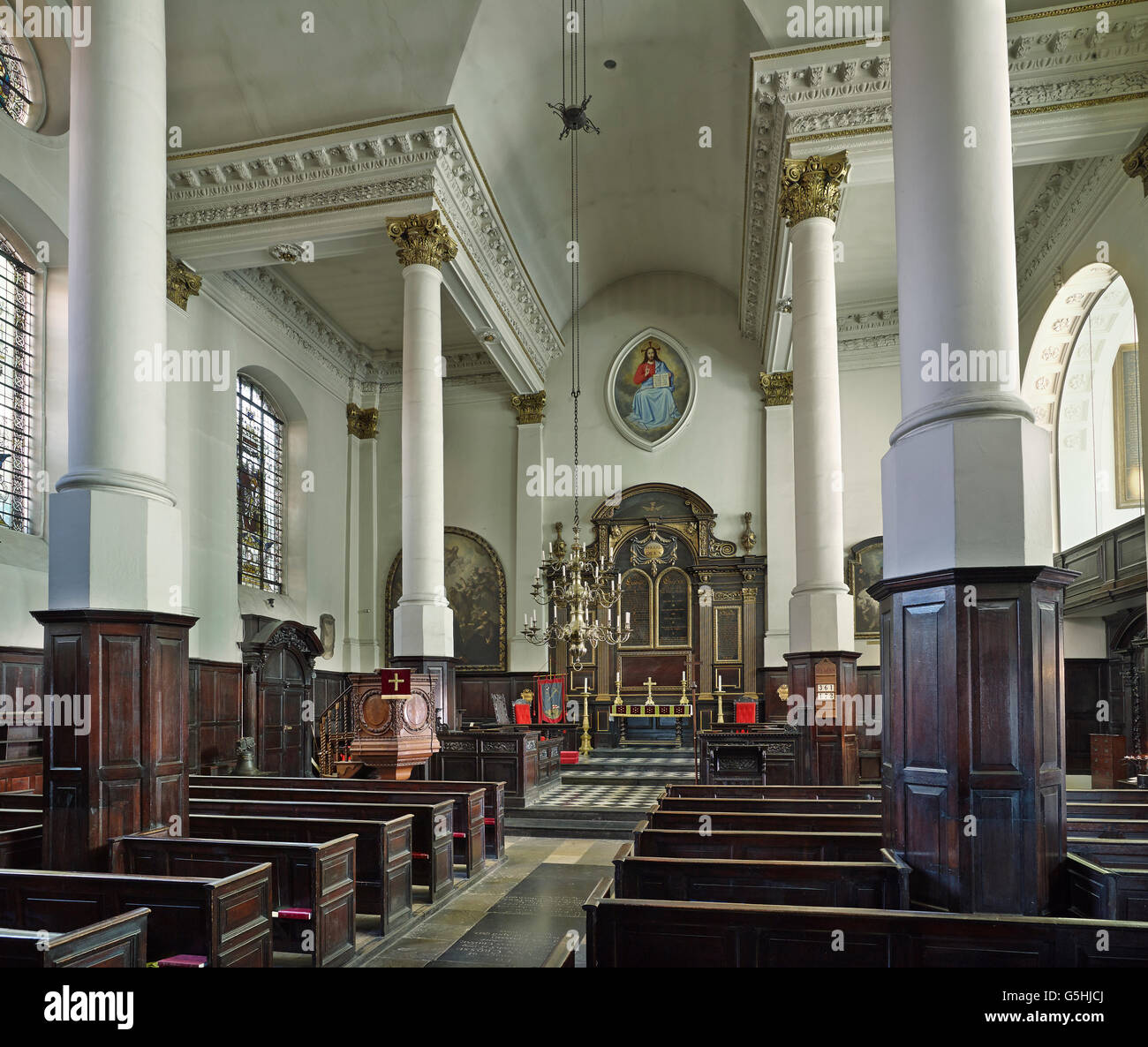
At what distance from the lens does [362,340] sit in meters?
19.0

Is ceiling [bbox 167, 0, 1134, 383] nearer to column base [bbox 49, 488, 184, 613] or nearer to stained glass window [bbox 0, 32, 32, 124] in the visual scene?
stained glass window [bbox 0, 32, 32, 124]

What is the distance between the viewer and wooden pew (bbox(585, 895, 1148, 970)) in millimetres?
3203

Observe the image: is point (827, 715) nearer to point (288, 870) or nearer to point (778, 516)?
point (288, 870)

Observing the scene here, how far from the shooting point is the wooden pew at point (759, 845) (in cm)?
504

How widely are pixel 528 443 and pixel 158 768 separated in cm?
1456

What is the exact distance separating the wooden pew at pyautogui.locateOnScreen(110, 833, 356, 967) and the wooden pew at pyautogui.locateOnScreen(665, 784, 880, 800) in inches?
124

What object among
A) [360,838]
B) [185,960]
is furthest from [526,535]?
[185,960]

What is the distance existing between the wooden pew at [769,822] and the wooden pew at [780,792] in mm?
1398

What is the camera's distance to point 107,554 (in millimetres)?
5332

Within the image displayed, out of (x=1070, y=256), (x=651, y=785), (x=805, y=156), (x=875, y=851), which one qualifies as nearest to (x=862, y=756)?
(x=651, y=785)

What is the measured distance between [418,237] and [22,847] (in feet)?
29.0

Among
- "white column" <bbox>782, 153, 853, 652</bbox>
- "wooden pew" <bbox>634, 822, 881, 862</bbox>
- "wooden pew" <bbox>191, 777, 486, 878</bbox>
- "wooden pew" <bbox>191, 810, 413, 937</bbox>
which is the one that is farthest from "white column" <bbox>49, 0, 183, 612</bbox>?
"white column" <bbox>782, 153, 853, 652</bbox>

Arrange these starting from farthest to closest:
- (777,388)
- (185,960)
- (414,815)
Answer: (777,388)
(414,815)
(185,960)

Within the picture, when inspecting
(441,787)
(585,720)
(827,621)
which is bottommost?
(585,720)
